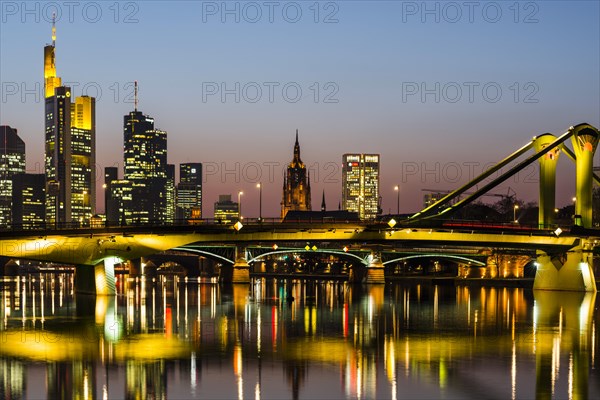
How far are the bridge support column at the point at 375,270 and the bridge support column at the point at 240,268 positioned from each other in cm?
2085

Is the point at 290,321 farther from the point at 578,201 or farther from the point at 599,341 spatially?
the point at 578,201

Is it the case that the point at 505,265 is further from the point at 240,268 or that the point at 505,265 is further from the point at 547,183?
the point at 547,183

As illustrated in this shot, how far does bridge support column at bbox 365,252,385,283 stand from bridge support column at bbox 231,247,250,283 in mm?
20848

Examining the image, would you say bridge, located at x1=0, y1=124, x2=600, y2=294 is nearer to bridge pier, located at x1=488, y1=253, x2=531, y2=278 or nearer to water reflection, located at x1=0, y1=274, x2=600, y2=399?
water reflection, located at x1=0, y1=274, x2=600, y2=399

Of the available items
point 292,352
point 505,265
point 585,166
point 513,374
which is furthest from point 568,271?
point 513,374

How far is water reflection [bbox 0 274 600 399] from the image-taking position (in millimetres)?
41969

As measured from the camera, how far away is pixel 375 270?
17338 cm

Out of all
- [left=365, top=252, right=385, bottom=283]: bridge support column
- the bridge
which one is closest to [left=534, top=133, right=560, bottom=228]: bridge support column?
the bridge

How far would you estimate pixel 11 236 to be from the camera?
306 ft

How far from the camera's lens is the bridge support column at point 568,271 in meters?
124

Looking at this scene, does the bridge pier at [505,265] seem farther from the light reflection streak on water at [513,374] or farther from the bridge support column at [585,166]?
the light reflection streak on water at [513,374]

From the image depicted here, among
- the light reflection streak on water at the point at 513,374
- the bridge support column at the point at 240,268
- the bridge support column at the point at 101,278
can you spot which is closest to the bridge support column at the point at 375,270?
the bridge support column at the point at 240,268

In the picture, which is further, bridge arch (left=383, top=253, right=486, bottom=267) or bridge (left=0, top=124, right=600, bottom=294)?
bridge arch (left=383, top=253, right=486, bottom=267)

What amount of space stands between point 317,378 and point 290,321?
107ft
